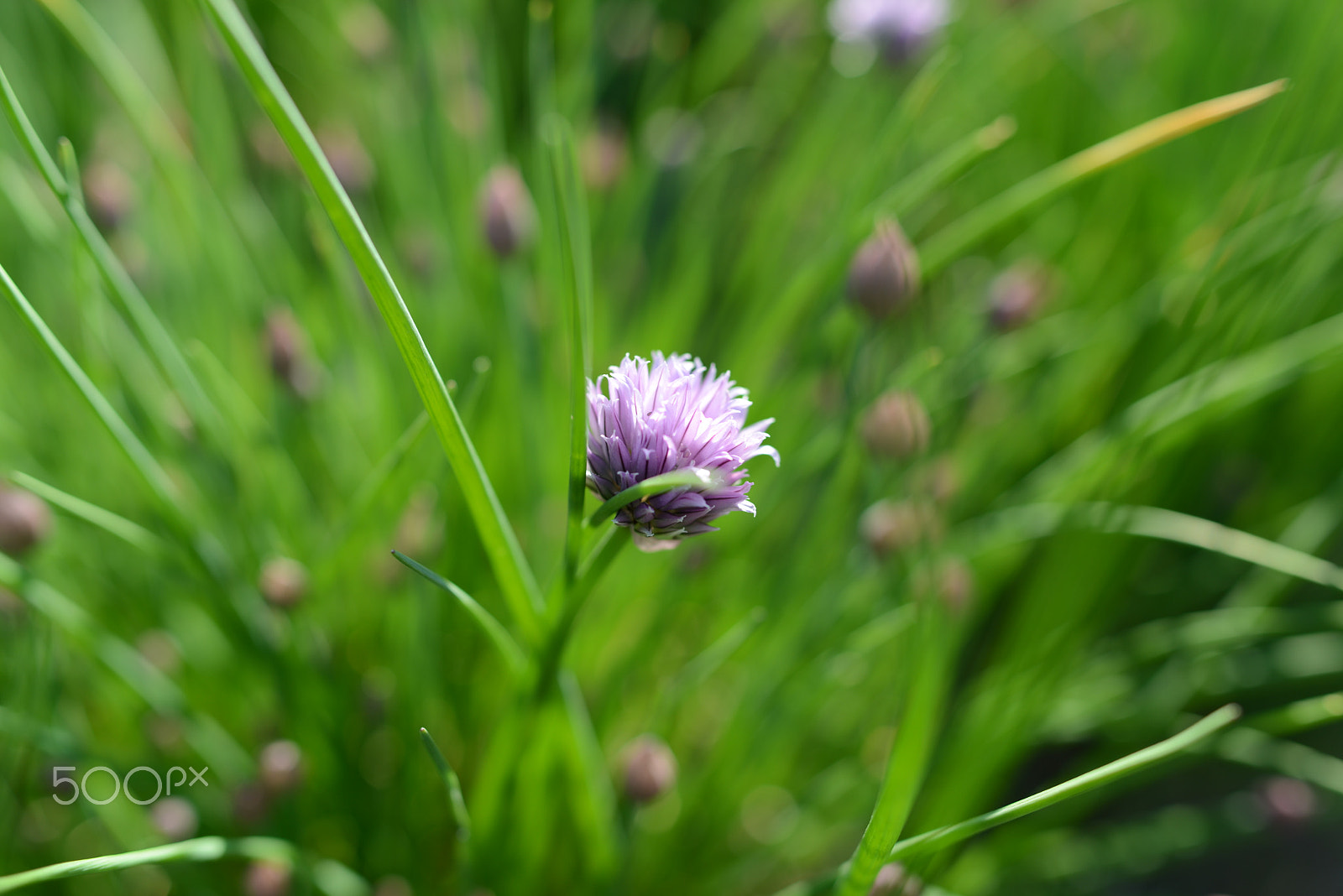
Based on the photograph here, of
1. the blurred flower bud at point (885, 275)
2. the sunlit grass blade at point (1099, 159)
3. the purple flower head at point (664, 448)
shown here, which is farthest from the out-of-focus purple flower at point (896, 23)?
the purple flower head at point (664, 448)

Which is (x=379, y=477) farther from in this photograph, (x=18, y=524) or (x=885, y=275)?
(x=885, y=275)

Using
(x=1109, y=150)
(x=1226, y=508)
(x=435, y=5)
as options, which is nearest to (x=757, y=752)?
(x=1109, y=150)

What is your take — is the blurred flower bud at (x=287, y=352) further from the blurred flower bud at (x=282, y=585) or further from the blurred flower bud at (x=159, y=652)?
the blurred flower bud at (x=159, y=652)

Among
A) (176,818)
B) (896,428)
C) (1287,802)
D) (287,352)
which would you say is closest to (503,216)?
(287,352)

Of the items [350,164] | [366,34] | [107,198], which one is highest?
[366,34]

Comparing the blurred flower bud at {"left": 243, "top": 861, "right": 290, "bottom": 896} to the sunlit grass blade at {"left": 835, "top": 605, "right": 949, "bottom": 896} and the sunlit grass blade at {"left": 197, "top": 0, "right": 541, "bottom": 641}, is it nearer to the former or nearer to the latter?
the sunlit grass blade at {"left": 197, "top": 0, "right": 541, "bottom": 641}

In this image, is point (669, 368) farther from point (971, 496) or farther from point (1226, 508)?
point (1226, 508)
